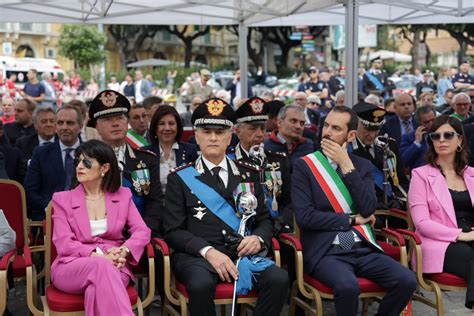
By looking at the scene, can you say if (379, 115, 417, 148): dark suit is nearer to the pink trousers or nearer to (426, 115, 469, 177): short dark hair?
(426, 115, 469, 177): short dark hair

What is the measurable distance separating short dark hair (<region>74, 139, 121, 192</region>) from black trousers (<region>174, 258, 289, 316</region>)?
721mm

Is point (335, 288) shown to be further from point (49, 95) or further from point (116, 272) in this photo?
point (49, 95)

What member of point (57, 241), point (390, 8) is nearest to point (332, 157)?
point (57, 241)

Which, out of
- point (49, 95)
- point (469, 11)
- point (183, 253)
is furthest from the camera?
point (49, 95)

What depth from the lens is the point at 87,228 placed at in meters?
4.16

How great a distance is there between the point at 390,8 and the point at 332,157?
672 cm

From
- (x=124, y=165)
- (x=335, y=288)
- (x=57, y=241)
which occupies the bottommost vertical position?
(x=335, y=288)

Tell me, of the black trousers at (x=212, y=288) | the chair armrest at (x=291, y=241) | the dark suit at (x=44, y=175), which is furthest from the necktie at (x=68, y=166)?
the chair armrest at (x=291, y=241)

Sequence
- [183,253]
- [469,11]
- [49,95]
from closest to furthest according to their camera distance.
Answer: [183,253], [469,11], [49,95]

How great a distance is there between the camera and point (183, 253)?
14.1ft

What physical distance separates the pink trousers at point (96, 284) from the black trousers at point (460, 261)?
2143mm

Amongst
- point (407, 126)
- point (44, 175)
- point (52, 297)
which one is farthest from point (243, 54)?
point (52, 297)

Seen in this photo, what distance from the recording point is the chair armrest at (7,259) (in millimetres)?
3916

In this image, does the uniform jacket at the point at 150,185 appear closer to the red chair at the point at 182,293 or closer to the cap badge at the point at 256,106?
the red chair at the point at 182,293
